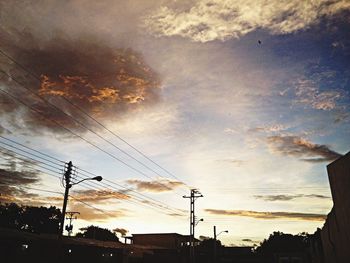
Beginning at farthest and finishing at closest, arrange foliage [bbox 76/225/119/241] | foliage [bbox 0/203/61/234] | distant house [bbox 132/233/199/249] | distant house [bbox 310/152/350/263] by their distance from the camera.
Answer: foliage [bbox 76/225/119/241], foliage [bbox 0/203/61/234], distant house [bbox 132/233/199/249], distant house [bbox 310/152/350/263]

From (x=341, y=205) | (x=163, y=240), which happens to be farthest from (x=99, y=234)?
(x=341, y=205)

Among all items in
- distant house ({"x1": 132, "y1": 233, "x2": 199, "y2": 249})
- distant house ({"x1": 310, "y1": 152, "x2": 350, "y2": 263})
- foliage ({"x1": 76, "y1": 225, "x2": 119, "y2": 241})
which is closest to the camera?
distant house ({"x1": 310, "y1": 152, "x2": 350, "y2": 263})

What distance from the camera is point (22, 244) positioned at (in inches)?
1214

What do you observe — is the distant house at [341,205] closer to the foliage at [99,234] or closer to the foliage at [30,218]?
the foliage at [30,218]

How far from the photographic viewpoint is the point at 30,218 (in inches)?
3703

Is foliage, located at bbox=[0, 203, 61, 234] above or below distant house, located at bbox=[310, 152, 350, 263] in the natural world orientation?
above

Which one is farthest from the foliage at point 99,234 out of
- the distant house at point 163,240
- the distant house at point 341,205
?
the distant house at point 341,205

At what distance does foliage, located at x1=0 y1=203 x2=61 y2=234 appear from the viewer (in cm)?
8975

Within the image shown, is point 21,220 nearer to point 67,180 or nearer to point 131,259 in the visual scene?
point 131,259

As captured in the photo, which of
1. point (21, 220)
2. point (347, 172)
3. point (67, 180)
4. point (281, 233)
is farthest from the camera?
point (281, 233)

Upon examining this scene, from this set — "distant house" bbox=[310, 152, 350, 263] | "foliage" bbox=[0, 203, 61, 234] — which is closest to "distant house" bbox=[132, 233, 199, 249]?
"foliage" bbox=[0, 203, 61, 234]

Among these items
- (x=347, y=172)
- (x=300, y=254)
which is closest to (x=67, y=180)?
(x=347, y=172)

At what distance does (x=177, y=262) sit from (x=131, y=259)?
17.6 m

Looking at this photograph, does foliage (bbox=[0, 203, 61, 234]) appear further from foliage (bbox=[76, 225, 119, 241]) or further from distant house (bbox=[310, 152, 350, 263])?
distant house (bbox=[310, 152, 350, 263])
